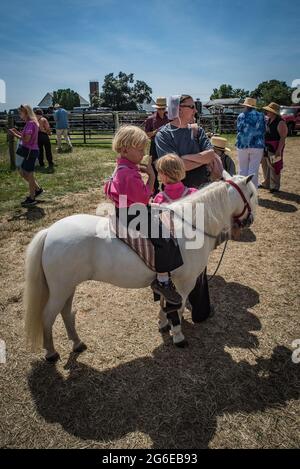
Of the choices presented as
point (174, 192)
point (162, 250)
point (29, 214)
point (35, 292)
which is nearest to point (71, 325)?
point (35, 292)

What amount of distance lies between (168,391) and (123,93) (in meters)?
47.6

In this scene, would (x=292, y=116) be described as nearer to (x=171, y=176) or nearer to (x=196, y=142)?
(x=196, y=142)

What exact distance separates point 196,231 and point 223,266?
1984 millimetres

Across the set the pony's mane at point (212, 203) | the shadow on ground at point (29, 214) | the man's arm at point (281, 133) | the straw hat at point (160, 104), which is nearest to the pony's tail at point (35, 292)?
the pony's mane at point (212, 203)

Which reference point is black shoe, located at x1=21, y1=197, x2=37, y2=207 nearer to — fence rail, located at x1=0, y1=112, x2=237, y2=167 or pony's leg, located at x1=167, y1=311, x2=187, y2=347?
pony's leg, located at x1=167, y1=311, x2=187, y2=347

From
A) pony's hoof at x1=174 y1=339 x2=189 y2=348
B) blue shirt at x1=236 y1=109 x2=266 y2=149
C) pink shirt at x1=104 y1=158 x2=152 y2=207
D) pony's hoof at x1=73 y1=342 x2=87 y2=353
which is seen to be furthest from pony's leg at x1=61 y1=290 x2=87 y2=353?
blue shirt at x1=236 y1=109 x2=266 y2=149

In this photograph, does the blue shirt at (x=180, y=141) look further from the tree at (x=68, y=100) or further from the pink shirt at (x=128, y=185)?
the tree at (x=68, y=100)

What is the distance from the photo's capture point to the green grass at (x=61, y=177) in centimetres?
751

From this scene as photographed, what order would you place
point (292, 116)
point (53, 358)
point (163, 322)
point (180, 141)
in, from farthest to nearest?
point (292, 116), point (163, 322), point (180, 141), point (53, 358)

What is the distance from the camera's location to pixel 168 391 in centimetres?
248

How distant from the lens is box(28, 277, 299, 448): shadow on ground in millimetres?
2186

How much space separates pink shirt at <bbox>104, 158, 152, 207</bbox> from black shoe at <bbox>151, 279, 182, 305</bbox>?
28.9 inches

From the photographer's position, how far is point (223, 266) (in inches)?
176

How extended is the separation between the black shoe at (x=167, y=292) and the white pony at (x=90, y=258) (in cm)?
7
